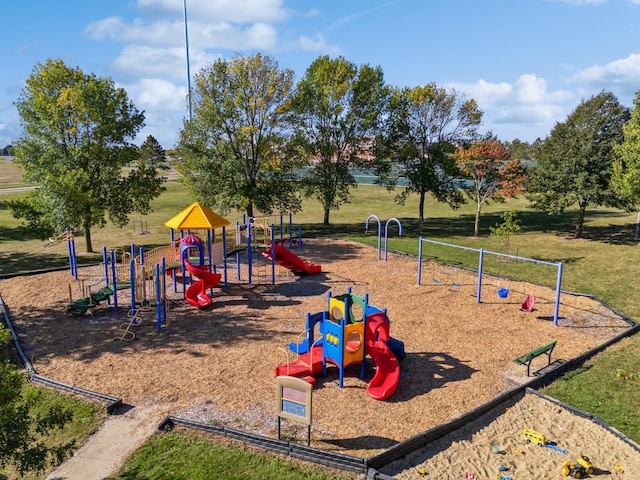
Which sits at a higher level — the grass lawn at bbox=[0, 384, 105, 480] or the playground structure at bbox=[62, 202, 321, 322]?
the playground structure at bbox=[62, 202, 321, 322]

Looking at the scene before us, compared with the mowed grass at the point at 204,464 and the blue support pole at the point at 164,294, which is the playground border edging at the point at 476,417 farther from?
the blue support pole at the point at 164,294

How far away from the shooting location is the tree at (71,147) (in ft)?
69.9

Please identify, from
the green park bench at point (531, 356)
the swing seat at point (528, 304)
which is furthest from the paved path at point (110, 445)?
the swing seat at point (528, 304)

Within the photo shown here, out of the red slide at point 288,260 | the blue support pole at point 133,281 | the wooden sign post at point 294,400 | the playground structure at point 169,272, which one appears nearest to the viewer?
the wooden sign post at point 294,400

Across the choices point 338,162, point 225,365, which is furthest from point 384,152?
point 225,365

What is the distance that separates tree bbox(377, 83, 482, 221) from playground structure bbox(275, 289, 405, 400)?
23.7 m

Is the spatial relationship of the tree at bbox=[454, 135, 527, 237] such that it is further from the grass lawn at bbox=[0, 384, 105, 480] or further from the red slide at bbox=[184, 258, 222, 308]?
the grass lawn at bbox=[0, 384, 105, 480]

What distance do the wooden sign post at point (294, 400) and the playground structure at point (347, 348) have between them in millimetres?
1815

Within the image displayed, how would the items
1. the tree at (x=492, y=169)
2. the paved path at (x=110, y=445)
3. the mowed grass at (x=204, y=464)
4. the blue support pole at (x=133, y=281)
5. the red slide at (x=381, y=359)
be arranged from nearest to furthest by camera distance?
the mowed grass at (x=204, y=464), the paved path at (x=110, y=445), the red slide at (x=381, y=359), the blue support pole at (x=133, y=281), the tree at (x=492, y=169)

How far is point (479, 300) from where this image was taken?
16906mm

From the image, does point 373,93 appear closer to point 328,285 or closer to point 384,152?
point 384,152

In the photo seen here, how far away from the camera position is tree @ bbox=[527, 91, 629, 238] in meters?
27.0

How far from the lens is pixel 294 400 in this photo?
862 cm

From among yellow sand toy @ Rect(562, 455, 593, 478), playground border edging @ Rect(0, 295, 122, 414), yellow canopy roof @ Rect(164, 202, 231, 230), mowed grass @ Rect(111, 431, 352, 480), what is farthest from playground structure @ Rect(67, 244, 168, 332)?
yellow sand toy @ Rect(562, 455, 593, 478)
